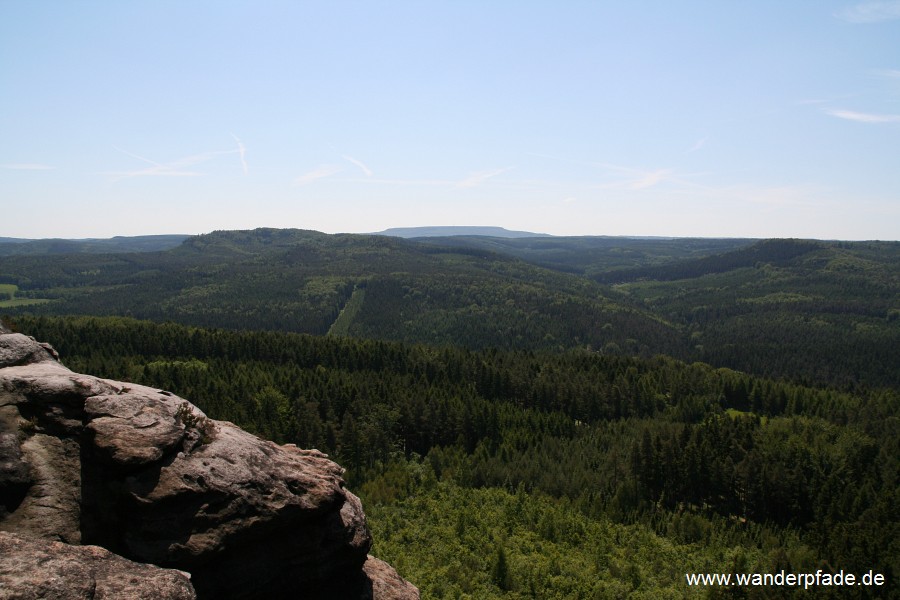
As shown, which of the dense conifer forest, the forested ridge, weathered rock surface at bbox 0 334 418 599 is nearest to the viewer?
weathered rock surface at bbox 0 334 418 599

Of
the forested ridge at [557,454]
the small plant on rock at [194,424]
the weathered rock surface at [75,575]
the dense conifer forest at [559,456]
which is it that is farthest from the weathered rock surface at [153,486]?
the dense conifer forest at [559,456]

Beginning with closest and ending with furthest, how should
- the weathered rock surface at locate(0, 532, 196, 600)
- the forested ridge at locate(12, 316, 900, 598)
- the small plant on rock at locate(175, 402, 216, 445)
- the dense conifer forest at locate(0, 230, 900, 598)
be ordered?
the weathered rock surface at locate(0, 532, 196, 600) < the small plant on rock at locate(175, 402, 216, 445) < the dense conifer forest at locate(0, 230, 900, 598) < the forested ridge at locate(12, 316, 900, 598)

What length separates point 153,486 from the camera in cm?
1919

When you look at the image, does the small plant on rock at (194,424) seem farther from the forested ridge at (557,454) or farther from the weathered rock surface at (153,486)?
the forested ridge at (557,454)

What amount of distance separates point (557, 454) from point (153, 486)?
88574 millimetres

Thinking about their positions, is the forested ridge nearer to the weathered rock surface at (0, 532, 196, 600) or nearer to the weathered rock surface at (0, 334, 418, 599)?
the weathered rock surface at (0, 334, 418, 599)

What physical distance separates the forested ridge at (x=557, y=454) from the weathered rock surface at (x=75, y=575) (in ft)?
84.4

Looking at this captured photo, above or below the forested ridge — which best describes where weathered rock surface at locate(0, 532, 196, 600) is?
above

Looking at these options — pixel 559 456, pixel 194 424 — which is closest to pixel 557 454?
pixel 559 456

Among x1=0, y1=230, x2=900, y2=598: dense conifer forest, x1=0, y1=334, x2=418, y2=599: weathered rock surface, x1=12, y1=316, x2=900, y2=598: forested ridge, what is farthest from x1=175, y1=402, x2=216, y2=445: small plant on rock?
x1=0, y1=230, x2=900, y2=598: dense conifer forest

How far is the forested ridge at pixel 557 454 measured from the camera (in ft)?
198

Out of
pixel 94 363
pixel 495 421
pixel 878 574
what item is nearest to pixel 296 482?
pixel 878 574

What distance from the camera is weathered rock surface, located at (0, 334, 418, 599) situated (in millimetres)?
18047

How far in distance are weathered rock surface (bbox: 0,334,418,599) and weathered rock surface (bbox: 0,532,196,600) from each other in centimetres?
219
